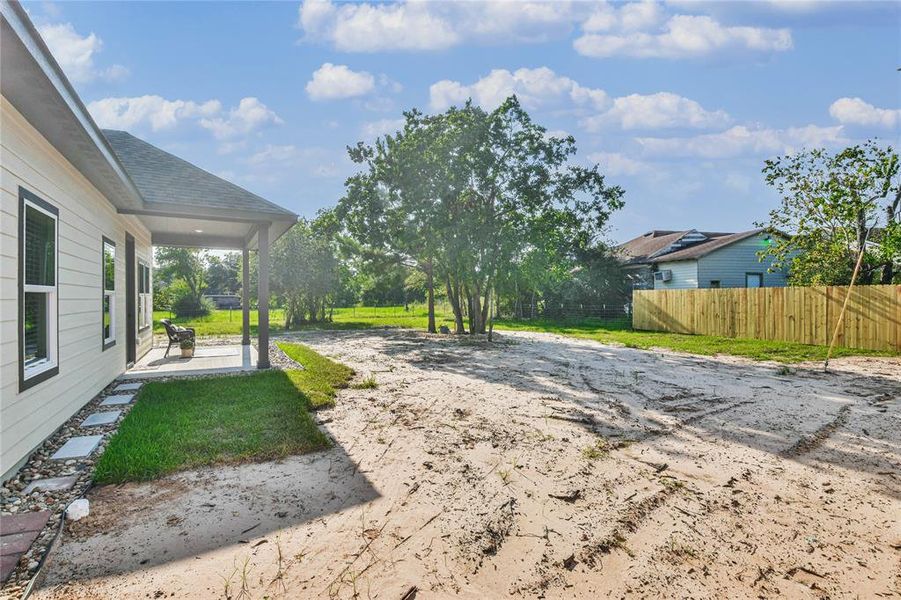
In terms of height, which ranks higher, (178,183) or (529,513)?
(178,183)

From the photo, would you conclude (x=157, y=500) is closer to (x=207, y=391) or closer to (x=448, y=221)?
(x=207, y=391)

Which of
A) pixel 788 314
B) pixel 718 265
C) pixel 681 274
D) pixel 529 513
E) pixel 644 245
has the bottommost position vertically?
pixel 529 513

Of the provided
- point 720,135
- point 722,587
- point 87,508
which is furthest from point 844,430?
point 720,135

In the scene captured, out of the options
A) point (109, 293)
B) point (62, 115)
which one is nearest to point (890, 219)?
point (62, 115)

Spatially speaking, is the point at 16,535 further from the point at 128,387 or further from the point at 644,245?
the point at 644,245

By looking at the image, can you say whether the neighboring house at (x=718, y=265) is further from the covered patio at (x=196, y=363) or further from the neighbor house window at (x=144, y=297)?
the neighbor house window at (x=144, y=297)

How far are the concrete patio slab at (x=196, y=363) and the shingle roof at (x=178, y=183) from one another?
2.75 m

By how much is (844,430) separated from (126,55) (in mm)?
10372

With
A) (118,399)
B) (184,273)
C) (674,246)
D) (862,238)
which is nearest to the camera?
(118,399)

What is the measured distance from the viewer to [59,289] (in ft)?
14.1

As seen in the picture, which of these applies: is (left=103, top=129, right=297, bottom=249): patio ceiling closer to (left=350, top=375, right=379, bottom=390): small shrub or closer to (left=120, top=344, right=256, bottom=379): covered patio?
(left=120, top=344, right=256, bottom=379): covered patio

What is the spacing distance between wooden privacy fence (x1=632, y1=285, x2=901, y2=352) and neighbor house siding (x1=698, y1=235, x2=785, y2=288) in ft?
13.8

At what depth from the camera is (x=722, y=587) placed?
6.63 feet

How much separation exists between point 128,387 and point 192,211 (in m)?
2.73
